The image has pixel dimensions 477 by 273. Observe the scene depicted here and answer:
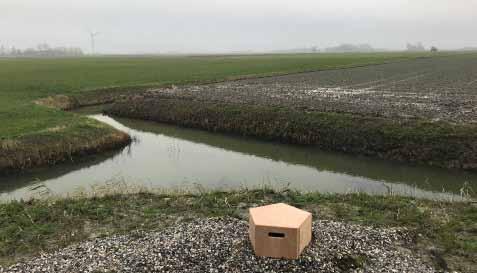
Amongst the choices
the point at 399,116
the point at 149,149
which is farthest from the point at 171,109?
the point at 399,116

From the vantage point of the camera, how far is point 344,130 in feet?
76.4

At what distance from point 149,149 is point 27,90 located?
2532 centimetres

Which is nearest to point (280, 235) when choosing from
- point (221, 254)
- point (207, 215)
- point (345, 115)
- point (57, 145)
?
point (221, 254)

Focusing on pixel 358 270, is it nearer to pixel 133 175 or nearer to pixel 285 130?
pixel 133 175

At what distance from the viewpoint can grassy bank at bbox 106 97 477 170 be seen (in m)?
19.7

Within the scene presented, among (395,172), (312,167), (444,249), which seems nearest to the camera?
(444,249)

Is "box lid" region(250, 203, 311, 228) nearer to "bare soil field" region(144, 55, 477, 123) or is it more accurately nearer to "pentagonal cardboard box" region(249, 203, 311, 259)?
"pentagonal cardboard box" region(249, 203, 311, 259)

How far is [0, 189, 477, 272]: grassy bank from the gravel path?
661 millimetres

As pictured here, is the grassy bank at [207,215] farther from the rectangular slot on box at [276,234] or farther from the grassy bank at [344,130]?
the grassy bank at [344,130]

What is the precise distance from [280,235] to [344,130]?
1532 cm

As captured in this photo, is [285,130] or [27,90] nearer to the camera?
[285,130]

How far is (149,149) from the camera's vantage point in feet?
80.8

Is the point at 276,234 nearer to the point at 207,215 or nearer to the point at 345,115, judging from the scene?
the point at 207,215

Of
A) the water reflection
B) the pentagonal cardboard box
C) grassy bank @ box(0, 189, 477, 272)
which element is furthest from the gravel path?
the water reflection
